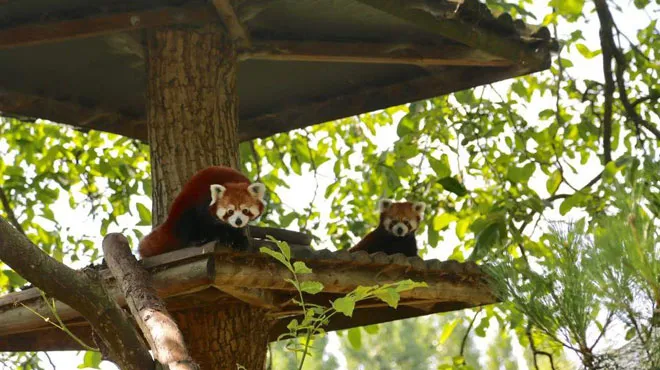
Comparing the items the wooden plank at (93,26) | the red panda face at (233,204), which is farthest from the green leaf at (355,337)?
the wooden plank at (93,26)

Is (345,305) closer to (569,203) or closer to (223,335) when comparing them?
(223,335)

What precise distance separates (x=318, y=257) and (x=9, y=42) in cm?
209

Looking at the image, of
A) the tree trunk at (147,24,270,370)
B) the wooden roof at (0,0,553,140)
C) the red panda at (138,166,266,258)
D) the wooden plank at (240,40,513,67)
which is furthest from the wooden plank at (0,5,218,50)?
the red panda at (138,166,266,258)

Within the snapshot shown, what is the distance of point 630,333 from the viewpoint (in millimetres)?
2951

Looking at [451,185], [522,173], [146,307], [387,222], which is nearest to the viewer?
[146,307]

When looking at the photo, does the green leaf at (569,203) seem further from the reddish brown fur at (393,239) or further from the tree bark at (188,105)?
the tree bark at (188,105)

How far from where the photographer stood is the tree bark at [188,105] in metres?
5.18

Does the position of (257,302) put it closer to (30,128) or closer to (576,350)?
(576,350)

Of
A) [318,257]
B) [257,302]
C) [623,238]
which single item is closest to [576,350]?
[623,238]

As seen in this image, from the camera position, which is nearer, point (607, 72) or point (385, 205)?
point (385, 205)

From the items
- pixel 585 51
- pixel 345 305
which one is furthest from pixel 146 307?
pixel 585 51

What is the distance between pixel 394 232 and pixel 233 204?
1.94 m

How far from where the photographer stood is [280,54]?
5477 millimetres

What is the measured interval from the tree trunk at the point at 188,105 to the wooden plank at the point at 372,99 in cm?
102
